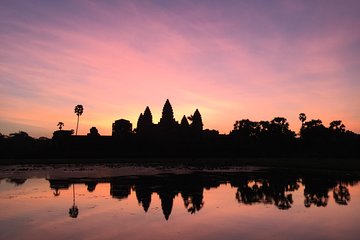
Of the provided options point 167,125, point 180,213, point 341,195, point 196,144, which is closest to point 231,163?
point 196,144

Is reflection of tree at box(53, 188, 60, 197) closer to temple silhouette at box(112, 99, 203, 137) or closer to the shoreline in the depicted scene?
the shoreline

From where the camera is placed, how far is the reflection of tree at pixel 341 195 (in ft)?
70.5

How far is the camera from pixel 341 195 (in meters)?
24.1

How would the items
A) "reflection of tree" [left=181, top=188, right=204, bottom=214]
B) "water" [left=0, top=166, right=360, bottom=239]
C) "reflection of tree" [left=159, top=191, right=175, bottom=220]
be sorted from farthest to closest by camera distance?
1. "reflection of tree" [left=181, top=188, right=204, bottom=214]
2. "reflection of tree" [left=159, top=191, right=175, bottom=220]
3. "water" [left=0, top=166, right=360, bottom=239]

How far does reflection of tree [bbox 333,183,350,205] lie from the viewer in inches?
846

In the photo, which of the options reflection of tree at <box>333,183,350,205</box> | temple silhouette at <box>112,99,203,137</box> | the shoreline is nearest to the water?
reflection of tree at <box>333,183,350,205</box>

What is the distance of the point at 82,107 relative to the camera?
130875 mm

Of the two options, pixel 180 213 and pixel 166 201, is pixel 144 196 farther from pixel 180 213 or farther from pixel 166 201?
pixel 180 213

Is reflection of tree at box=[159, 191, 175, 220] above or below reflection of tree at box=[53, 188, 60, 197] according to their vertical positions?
below

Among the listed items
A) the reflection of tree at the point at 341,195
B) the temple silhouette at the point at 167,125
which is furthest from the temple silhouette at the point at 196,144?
the reflection of tree at the point at 341,195

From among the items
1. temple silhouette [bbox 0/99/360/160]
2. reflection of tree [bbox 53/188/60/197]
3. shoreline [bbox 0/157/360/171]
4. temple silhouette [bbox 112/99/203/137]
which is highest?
temple silhouette [bbox 112/99/203/137]

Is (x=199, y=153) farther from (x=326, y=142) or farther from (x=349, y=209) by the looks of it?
(x=349, y=209)

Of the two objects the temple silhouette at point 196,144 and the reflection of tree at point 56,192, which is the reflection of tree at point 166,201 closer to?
the reflection of tree at point 56,192

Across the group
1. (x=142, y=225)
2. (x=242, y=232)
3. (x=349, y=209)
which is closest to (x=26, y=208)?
(x=142, y=225)
